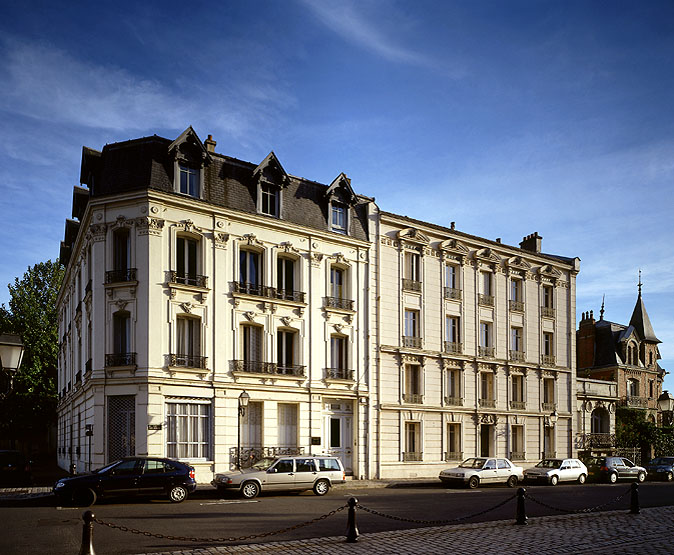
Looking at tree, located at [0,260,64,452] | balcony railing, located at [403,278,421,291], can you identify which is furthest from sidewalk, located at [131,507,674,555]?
tree, located at [0,260,64,452]

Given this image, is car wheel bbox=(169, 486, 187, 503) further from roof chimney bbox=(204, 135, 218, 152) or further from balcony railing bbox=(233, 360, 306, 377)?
roof chimney bbox=(204, 135, 218, 152)

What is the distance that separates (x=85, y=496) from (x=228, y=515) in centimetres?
491

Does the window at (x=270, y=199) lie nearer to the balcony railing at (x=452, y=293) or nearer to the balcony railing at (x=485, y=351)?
the balcony railing at (x=452, y=293)

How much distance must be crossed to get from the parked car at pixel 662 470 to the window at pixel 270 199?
27.0 meters

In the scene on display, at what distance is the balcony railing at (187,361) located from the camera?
27812mm

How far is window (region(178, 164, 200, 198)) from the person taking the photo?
29031mm

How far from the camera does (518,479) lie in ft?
107

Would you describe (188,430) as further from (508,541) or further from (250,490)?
(508,541)

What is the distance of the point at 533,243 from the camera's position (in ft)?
145

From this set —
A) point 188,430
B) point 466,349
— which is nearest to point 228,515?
point 188,430

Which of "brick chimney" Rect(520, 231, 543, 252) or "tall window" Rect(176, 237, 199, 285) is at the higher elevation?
"brick chimney" Rect(520, 231, 543, 252)

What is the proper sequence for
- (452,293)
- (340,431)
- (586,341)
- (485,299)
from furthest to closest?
(586,341)
(485,299)
(452,293)
(340,431)

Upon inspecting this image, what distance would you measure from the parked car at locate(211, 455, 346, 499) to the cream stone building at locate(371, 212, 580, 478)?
8698 millimetres

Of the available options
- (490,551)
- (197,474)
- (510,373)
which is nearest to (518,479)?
(510,373)
